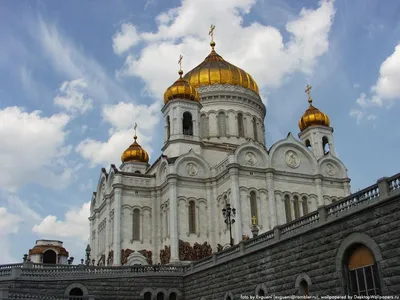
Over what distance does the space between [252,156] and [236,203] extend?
15.8 feet

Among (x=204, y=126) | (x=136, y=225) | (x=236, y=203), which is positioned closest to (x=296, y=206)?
(x=236, y=203)

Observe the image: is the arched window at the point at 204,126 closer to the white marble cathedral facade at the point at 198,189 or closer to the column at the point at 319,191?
the white marble cathedral facade at the point at 198,189

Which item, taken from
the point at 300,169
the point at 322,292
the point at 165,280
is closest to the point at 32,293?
the point at 165,280

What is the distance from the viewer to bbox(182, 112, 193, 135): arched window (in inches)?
1756

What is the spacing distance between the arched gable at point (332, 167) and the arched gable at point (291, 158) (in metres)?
1.37

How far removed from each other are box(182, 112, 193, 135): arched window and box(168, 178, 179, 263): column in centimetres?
618

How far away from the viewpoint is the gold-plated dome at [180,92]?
44.3 meters

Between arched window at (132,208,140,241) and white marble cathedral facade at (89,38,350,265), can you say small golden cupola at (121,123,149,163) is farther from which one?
arched window at (132,208,140,241)

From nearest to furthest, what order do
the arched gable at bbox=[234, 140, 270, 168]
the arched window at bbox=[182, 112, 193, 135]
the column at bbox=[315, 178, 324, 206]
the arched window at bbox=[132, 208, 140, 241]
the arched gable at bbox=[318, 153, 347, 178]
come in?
the arched gable at bbox=[234, 140, 270, 168], the arched window at bbox=[132, 208, 140, 241], the column at bbox=[315, 178, 324, 206], the arched gable at bbox=[318, 153, 347, 178], the arched window at bbox=[182, 112, 193, 135]

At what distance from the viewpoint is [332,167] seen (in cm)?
4478

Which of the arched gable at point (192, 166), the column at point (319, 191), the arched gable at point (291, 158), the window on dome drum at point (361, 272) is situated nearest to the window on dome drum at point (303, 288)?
the window on dome drum at point (361, 272)

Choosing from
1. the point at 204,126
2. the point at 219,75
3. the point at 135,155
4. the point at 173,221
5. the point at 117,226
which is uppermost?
the point at 219,75

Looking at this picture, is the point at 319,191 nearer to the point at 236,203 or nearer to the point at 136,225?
the point at 236,203

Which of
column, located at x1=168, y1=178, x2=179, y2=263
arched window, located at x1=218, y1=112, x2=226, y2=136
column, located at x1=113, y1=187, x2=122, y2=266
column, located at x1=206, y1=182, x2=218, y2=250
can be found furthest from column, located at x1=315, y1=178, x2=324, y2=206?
column, located at x1=113, y1=187, x2=122, y2=266
